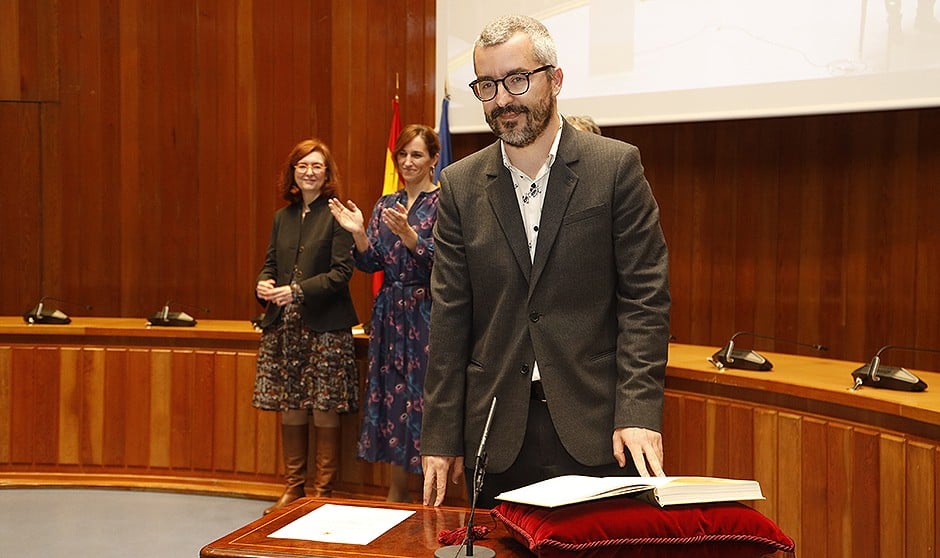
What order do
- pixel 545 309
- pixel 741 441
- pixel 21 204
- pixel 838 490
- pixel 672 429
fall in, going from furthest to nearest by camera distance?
pixel 21 204
pixel 672 429
pixel 741 441
pixel 838 490
pixel 545 309

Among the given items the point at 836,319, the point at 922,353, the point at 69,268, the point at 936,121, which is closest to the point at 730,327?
the point at 836,319

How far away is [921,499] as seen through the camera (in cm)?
263

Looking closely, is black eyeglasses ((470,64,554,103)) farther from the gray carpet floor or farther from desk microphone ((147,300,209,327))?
desk microphone ((147,300,209,327))

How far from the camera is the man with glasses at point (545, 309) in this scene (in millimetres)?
1865

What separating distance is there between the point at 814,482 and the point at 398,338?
173 cm

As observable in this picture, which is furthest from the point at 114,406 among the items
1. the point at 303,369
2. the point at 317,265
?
the point at 317,265

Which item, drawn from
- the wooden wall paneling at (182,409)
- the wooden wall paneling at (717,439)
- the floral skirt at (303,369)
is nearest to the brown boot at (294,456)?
the floral skirt at (303,369)

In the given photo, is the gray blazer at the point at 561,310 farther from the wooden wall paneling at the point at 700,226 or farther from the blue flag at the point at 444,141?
the blue flag at the point at 444,141

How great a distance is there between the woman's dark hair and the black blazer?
0.06 m

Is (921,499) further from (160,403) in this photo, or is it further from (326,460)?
(160,403)

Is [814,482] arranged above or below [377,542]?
below

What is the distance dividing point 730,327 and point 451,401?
95.4 inches

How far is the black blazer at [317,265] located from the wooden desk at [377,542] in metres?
2.52

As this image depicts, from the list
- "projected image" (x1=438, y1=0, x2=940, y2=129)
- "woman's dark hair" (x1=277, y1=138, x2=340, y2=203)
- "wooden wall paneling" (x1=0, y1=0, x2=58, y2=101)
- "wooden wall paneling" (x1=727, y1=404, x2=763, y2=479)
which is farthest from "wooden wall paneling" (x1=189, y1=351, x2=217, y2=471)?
"wooden wall paneling" (x1=727, y1=404, x2=763, y2=479)
